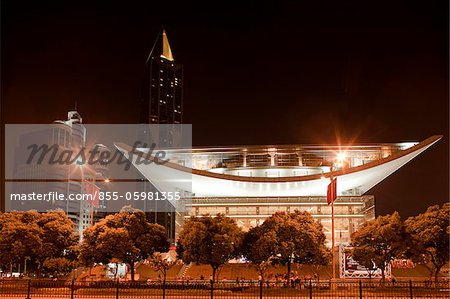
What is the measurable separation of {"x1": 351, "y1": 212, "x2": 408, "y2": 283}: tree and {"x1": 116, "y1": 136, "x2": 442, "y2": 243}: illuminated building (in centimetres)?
1586

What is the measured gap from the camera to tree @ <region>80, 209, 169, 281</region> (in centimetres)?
2891

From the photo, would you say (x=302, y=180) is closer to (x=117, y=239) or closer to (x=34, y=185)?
(x=117, y=239)

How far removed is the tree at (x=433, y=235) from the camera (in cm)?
2708

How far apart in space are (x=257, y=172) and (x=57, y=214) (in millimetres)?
24848

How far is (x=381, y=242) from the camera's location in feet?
95.4

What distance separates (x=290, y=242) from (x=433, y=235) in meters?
7.46

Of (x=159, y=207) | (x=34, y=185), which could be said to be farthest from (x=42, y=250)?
(x=159, y=207)

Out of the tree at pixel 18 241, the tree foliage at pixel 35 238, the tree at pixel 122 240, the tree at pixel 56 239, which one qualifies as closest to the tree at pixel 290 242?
the tree at pixel 122 240

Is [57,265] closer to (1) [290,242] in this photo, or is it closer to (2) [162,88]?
(1) [290,242]

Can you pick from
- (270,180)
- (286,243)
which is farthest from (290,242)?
(270,180)

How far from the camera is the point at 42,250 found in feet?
96.2

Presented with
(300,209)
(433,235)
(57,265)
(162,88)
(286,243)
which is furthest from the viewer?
(162,88)

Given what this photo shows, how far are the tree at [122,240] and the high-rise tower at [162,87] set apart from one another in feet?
413

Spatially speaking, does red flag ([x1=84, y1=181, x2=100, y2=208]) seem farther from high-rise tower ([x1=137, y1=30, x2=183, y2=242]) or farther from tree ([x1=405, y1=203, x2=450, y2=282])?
high-rise tower ([x1=137, y1=30, x2=183, y2=242])
